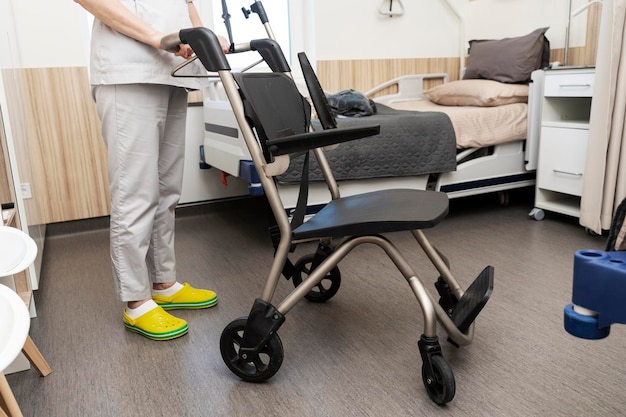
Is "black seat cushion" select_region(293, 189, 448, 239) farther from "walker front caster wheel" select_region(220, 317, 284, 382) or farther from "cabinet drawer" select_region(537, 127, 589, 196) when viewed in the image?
"cabinet drawer" select_region(537, 127, 589, 196)

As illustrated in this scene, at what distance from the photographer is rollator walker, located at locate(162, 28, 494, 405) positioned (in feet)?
3.96

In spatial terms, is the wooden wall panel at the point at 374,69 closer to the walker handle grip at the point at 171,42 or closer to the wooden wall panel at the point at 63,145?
the wooden wall panel at the point at 63,145

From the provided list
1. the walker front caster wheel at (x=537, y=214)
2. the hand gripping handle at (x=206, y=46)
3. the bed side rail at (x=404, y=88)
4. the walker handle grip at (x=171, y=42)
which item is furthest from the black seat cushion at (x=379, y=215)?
the bed side rail at (x=404, y=88)

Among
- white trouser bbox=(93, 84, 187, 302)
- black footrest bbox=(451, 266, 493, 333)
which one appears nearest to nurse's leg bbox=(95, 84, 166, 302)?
white trouser bbox=(93, 84, 187, 302)

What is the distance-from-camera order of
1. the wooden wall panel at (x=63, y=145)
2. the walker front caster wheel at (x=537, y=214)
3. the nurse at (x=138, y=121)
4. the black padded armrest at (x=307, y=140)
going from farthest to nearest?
the walker front caster wheel at (x=537, y=214), the wooden wall panel at (x=63, y=145), the nurse at (x=138, y=121), the black padded armrest at (x=307, y=140)

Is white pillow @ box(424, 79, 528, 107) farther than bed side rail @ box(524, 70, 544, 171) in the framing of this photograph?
Yes

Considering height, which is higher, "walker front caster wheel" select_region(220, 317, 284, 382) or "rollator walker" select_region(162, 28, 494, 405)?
"rollator walker" select_region(162, 28, 494, 405)

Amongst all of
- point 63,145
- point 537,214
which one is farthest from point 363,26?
point 63,145

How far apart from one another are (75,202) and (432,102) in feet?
7.14

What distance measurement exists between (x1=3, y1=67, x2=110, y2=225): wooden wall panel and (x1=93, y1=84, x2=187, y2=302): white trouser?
119 centimetres

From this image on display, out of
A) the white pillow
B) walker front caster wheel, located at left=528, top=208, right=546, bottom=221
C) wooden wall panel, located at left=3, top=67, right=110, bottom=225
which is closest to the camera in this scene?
wooden wall panel, located at left=3, top=67, right=110, bottom=225

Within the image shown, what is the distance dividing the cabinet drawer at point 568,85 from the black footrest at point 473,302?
1.48 metres

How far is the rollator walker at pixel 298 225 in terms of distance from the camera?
121cm

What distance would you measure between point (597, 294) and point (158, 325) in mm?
1262
